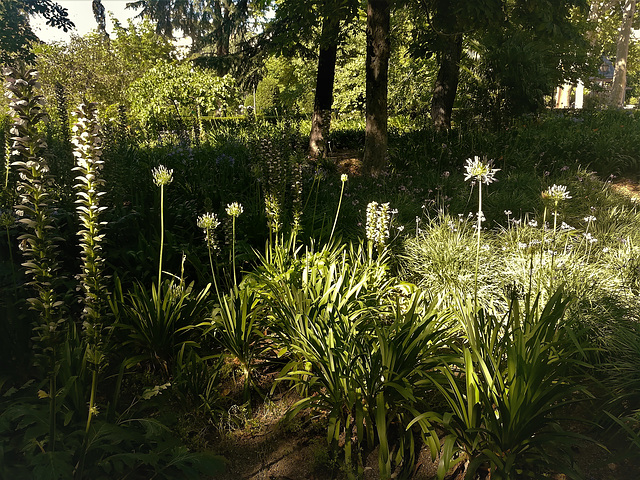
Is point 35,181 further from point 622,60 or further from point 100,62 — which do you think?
point 622,60

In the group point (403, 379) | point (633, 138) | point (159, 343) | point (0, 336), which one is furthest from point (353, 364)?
point (633, 138)

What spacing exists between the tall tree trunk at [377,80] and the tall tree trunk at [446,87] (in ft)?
11.4

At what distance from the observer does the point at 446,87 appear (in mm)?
10852

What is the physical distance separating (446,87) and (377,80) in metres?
4.08

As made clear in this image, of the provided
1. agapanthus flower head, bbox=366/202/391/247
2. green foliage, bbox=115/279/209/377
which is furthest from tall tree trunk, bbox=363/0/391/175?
green foliage, bbox=115/279/209/377

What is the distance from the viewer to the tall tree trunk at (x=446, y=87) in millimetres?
10492

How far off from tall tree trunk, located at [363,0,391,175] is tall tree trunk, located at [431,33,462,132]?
3478mm

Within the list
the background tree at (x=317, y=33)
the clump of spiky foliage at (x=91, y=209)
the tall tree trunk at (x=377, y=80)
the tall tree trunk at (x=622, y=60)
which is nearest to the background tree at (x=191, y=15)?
the background tree at (x=317, y=33)

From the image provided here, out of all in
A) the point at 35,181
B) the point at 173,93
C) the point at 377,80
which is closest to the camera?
the point at 35,181

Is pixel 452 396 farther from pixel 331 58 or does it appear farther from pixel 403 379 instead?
pixel 331 58

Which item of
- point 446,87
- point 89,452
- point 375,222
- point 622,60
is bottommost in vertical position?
point 89,452

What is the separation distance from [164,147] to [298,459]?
6066 mm

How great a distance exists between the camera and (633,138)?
354 inches

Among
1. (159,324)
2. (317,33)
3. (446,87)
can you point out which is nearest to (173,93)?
(317,33)
